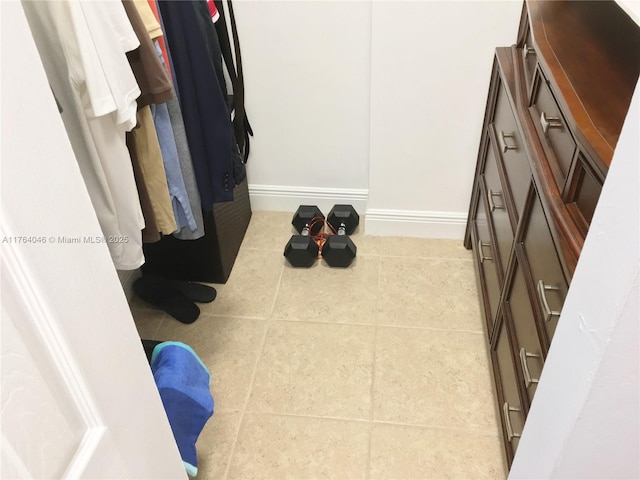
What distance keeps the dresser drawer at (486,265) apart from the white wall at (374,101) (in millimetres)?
213

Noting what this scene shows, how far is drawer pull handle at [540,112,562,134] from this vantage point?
45.3 inches

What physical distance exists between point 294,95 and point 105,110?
1.14m

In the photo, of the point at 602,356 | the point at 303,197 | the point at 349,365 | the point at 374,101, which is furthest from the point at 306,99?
the point at 602,356

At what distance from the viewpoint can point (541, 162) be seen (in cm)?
116

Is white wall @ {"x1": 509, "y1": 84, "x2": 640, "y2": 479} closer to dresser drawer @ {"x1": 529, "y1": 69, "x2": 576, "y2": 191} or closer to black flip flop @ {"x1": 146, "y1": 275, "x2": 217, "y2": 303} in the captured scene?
dresser drawer @ {"x1": 529, "y1": 69, "x2": 576, "y2": 191}

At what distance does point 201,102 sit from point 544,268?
34.7 inches

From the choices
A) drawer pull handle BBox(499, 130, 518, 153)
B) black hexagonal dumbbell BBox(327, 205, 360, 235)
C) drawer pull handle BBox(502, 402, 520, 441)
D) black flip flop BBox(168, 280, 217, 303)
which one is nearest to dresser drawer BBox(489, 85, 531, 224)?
drawer pull handle BBox(499, 130, 518, 153)

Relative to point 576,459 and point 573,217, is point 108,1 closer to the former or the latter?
point 573,217

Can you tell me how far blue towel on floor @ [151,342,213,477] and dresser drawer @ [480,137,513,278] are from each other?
2.73 ft

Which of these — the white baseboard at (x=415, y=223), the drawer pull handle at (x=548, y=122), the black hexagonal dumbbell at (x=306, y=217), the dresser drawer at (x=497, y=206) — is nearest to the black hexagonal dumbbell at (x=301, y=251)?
the black hexagonal dumbbell at (x=306, y=217)

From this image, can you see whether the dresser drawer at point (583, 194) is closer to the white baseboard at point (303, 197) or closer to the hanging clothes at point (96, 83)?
the hanging clothes at point (96, 83)

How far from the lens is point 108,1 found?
1013 mm

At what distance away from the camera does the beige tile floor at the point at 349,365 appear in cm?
149

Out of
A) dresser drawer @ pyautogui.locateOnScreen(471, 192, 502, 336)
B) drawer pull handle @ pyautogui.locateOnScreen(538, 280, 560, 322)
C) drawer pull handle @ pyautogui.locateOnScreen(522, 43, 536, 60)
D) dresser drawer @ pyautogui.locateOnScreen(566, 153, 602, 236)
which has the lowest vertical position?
dresser drawer @ pyautogui.locateOnScreen(471, 192, 502, 336)
